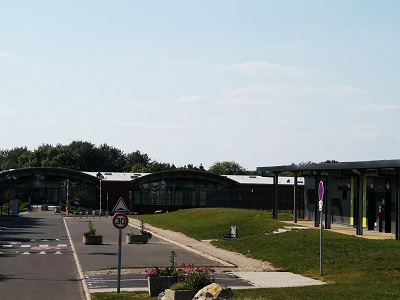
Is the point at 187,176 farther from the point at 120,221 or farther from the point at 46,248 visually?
the point at 120,221

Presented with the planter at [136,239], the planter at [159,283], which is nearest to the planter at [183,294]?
the planter at [159,283]

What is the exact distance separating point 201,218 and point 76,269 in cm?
3884

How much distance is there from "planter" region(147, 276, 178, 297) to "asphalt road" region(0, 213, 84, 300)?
82.2 inches

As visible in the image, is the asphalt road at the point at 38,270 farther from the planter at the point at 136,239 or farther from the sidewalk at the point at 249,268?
the sidewalk at the point at 249,268

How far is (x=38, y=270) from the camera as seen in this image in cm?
2984

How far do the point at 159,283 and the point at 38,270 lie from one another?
30.8 ft

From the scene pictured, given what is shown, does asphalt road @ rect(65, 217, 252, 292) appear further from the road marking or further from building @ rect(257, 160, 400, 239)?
building @ rect(257, 160, 400, 239)

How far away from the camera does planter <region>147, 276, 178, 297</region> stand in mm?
21812

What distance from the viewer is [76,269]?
30.5m

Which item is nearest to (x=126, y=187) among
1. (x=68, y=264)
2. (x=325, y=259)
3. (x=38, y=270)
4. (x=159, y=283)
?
(x=68, y=264)

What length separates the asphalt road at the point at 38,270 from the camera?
23.2 m

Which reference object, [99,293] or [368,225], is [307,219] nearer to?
[368,225]

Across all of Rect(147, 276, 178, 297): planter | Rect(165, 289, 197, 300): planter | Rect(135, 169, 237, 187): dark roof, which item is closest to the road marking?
Rect(147, 276, 178, 297): planter

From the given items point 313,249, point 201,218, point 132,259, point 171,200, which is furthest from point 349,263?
point 171,200
